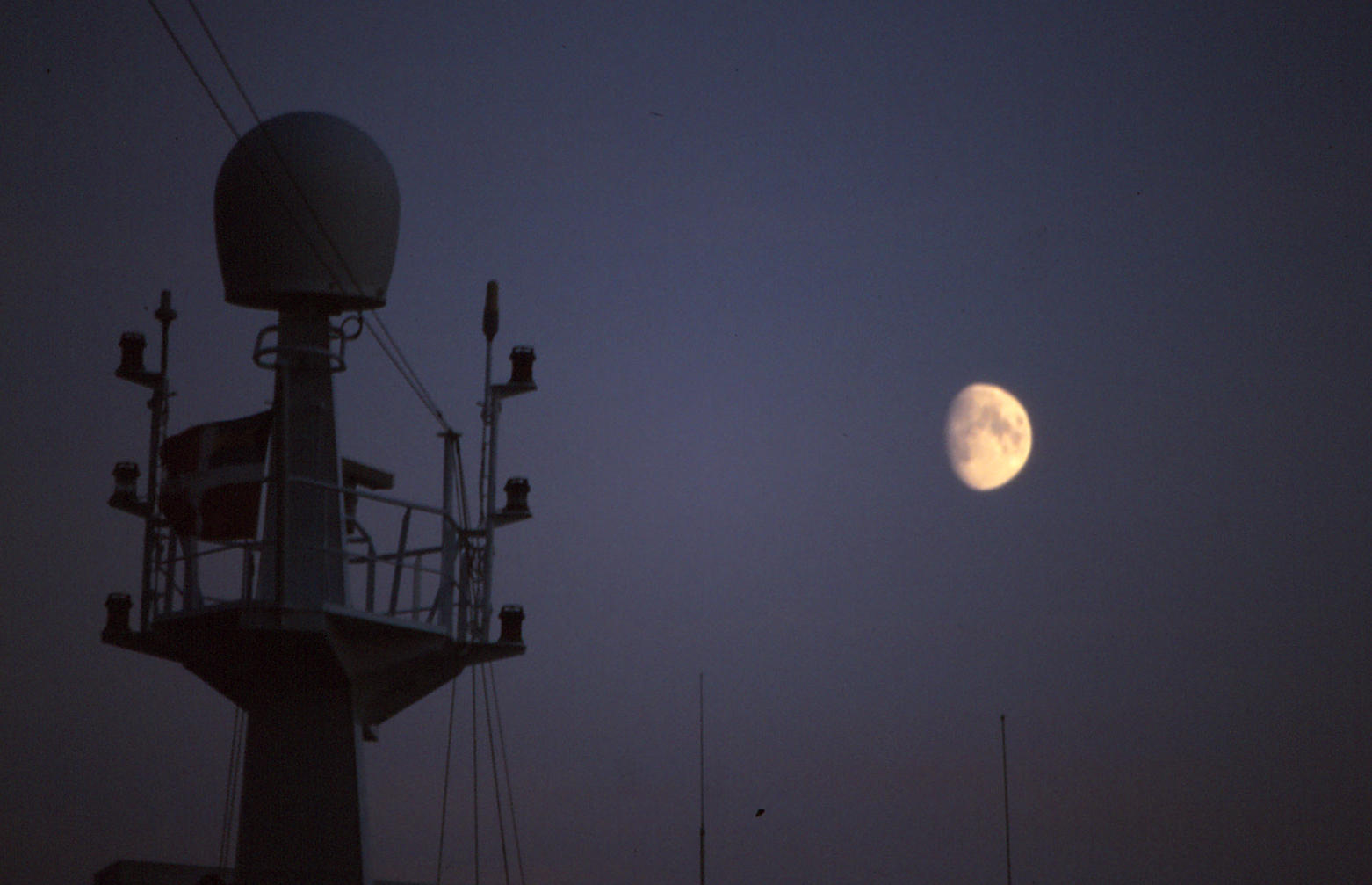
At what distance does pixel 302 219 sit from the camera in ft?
88.0

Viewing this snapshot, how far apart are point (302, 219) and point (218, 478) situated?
17.8 feet

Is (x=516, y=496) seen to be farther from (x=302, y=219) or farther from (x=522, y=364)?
(x=302, y=219)

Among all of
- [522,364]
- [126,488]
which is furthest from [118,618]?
[522,364]

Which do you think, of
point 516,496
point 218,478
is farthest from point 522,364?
point 218,478

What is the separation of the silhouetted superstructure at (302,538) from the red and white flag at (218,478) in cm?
2

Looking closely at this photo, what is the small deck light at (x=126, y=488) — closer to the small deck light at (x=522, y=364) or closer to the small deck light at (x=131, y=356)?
the small deck light at (x=131, y=356)

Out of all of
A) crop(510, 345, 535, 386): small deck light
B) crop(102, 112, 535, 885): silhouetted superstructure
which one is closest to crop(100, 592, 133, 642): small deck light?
crop(102, 112, 535, 885): silhouetted superstructure

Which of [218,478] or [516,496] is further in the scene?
[516,496]

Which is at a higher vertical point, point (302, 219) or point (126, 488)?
point (302, 219)

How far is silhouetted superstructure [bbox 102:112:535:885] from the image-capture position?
77.6 feet

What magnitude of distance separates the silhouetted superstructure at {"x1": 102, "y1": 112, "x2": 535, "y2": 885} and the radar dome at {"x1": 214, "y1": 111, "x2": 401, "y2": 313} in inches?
1.2

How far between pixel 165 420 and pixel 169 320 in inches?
65.6

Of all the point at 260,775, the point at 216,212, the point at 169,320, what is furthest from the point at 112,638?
the point at 216,212

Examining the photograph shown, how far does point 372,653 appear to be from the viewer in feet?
82.7
